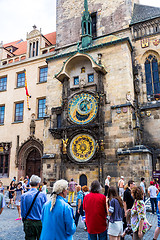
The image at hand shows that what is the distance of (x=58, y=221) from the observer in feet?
9.30

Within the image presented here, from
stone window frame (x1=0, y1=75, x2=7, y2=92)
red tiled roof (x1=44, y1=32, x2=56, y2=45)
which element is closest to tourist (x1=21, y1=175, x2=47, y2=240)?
stone window frame (x1=0, y1=75, x2=7, y2=92)

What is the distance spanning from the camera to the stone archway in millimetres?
19234

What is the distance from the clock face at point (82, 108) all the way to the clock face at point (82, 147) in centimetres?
107

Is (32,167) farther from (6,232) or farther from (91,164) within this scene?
(6,232)

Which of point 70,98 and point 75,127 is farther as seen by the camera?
point 70,98

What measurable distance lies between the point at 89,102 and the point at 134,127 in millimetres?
3450

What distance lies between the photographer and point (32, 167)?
19484mm

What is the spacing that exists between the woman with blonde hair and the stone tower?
17238 millimetres

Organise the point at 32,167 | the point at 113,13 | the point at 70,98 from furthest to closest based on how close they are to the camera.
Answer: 1. the point at 32,167
2. the point at 113,13
3. the point at 70,98

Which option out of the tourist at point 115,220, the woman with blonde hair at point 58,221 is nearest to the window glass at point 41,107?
the tourist at point 115,220

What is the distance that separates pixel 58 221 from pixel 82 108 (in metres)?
12.8

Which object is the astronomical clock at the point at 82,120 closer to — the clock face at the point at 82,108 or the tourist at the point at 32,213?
the clock face at the point at 82,108

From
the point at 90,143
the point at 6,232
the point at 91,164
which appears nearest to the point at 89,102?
the point at 90,143

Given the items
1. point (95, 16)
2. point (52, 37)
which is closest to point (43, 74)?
point (52, 37)
